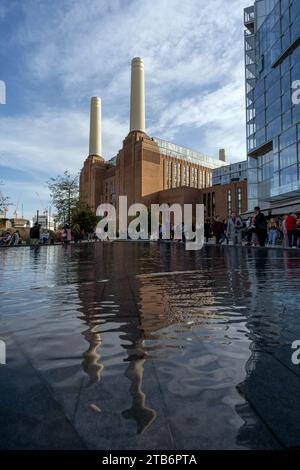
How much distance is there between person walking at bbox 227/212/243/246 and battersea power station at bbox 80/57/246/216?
46.4 m

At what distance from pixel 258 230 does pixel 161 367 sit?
602 inches

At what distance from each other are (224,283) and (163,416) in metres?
3.83

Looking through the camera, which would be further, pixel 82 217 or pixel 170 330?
pixel 82 217

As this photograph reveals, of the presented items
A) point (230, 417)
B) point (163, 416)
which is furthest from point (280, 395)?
point (163, 416)

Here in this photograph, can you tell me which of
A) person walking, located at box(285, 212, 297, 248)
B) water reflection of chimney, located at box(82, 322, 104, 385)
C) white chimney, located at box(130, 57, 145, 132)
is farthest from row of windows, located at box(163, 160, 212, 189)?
water reflection of chimney, located at box(82, 322, 104, 385)

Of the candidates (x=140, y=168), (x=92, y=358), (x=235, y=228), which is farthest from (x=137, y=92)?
(x=92, y=358)

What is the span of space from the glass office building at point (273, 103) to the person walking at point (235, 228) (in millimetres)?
10016

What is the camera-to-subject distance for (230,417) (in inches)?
48.9

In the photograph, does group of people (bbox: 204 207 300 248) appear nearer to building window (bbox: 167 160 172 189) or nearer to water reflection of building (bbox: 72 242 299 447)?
water reflection of building (bbox: 72 242 299 447)

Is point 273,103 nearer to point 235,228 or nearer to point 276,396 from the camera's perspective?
point 235,228

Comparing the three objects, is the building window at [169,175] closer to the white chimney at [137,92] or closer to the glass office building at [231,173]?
the white chimney at [137,92]

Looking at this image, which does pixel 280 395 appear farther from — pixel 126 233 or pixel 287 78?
pixel 126 233

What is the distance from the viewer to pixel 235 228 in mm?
20328

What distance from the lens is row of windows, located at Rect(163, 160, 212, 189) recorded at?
292ft
